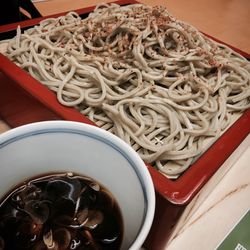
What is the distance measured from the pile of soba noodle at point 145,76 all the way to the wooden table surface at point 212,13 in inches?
18.2

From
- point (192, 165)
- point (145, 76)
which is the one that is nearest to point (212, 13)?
point (145, 76)

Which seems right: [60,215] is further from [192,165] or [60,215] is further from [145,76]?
[145,76]

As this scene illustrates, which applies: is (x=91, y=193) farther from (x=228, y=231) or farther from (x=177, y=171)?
(x=228, y=231)

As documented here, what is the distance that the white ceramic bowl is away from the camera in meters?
0.38

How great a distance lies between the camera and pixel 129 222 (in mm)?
386

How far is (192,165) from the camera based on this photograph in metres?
0.56

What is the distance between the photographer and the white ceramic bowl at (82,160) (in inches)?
15.0

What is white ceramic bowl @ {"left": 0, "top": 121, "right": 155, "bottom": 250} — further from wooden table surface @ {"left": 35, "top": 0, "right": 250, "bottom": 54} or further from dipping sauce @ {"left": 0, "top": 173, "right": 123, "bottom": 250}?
wooden table surface @ {"left": 35, "top": 0, "right": 250, "bottom": 54}

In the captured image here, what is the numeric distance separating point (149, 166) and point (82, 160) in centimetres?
14

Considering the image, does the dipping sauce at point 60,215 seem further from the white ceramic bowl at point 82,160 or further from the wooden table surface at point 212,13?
the wooden table surface at point 212,13

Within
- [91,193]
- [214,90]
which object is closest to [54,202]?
[91,193]

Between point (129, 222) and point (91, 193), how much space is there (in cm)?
8

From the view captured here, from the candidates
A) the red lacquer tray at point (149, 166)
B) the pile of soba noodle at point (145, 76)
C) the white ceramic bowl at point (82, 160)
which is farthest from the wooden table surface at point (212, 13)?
the white ceramic bowl at point (82, 160)

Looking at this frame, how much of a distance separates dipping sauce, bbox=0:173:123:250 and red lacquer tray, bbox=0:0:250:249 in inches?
4.6
